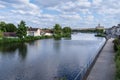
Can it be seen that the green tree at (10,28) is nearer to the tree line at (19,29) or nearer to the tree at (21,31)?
the tree line at (19,29)

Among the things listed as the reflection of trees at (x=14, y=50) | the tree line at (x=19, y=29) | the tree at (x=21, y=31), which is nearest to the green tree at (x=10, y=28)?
the tree line at (x=19, y=29)

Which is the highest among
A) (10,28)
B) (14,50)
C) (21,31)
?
(10,28)

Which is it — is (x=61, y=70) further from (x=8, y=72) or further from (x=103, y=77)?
(x=103, y=77)

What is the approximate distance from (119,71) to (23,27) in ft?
187

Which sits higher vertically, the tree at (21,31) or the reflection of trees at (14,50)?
the tree at (21,31)

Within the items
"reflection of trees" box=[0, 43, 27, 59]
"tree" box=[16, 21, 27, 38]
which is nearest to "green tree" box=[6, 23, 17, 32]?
"tree" box=[16, 21, 27, 38]

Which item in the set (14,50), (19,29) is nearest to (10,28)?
(19,29)

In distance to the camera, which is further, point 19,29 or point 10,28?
point 10,28

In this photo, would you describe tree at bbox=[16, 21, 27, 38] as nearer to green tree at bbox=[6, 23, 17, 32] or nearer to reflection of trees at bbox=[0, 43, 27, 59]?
reflection of trees at bbox=[0, 43, 27, 59]

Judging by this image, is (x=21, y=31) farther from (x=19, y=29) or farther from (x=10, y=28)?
(x=10, y=28)

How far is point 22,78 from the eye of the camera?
16.2 metres

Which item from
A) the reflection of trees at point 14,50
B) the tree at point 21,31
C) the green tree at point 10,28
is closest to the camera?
the reflection of trees at point 14,50

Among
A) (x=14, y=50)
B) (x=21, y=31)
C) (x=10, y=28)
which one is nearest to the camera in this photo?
(x=14, y=50)

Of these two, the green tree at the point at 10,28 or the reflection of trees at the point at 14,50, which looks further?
the green tree at the point at 10,28
